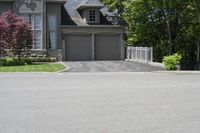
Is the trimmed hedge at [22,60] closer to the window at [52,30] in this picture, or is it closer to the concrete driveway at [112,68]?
the window at [52,30]

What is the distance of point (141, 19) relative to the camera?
131 ft

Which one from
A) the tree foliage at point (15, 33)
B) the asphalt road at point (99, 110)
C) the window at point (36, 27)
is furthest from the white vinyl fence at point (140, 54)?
the asphalt road at point (99, 110)

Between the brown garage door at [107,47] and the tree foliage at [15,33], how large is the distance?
9.26 metres

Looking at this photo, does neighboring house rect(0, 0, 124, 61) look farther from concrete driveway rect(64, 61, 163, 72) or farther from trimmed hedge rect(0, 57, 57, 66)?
concrete driveway rect(64, 61, 163, 72)

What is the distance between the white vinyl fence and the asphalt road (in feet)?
62.9

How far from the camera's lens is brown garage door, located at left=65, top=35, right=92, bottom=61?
44.1 meters

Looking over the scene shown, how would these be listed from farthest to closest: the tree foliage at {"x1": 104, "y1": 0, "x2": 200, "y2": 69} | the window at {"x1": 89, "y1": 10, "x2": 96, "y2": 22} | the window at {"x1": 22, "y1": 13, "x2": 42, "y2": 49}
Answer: the window at {"x1": 89, "y1": 10, "x2": 96, "y2": 22}
the window at {"x1": 22, "y1": 13, "x2": 42, "y2": 49}
the tree foliage at {"x1": 104, "y1": 0, "x2": 200, "y2": 69}

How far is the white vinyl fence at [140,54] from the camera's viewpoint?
36.4m

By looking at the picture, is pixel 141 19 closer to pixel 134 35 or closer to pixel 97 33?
pixel 134 35

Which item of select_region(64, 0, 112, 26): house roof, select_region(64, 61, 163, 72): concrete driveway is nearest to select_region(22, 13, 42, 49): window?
select_region(64, 0, 112, 26): house roof

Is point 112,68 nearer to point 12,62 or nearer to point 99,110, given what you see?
point 12,62

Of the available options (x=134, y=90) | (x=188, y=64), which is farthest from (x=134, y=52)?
(x=134, y=90)

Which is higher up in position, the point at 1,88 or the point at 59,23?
the point at 59,23

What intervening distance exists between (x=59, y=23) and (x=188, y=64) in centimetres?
1222
